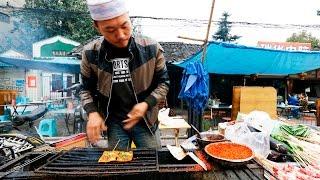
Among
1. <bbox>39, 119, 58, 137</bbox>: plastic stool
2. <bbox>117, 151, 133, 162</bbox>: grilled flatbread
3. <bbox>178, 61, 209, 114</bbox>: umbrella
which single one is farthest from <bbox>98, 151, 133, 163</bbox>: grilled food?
<bbox>39, 119, 58, 137</bbox>: plastic stool

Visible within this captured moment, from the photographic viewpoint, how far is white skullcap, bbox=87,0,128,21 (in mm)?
2535

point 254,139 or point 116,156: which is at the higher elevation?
point 116,156

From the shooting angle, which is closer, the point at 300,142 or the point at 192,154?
the point at 192,154

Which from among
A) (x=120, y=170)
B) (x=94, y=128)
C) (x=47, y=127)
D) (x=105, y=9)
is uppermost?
(x=105, y=9)

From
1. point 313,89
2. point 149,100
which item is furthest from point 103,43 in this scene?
point 313,89

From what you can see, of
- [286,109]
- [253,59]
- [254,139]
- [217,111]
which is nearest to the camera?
[254,139]

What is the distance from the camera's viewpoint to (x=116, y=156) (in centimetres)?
275

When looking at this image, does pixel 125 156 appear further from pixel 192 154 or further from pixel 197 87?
pixel 197 87

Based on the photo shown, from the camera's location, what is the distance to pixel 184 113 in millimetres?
17984

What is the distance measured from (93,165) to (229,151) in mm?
1284

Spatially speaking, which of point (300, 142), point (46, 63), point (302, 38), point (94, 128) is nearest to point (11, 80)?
point (46, 63)

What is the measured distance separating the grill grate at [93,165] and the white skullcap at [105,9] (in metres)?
1.28

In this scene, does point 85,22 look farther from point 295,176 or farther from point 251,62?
point 295,176

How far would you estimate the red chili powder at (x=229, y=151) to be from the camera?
2.72 m
